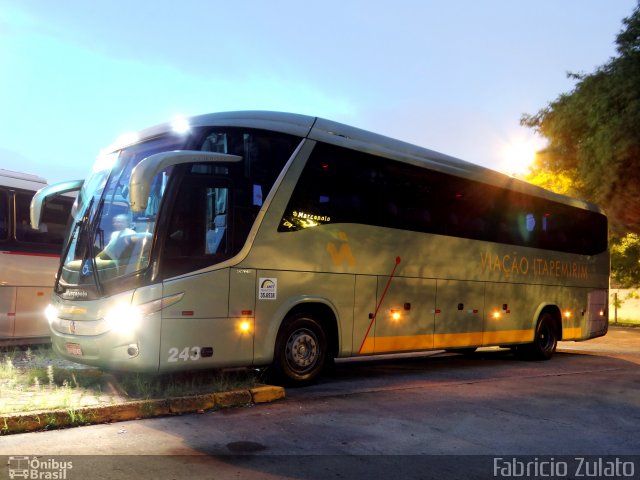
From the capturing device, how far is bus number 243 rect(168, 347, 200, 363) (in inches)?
Answer: 280

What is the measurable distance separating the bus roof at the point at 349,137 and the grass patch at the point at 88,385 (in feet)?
10.9

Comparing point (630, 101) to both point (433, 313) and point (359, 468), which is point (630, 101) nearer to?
point (433, 313)

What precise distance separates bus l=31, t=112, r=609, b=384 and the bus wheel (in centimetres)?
2

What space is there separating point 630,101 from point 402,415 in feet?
49.9

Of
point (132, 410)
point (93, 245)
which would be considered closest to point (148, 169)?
point (93, 245)

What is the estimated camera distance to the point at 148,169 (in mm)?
6527

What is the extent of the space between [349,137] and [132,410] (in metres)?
5.09

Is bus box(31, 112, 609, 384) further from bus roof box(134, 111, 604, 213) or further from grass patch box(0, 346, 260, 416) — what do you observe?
grass patch box(0, 346, 260, 416)

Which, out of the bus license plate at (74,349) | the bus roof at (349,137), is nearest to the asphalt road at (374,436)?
the bus license plate at (74,349)

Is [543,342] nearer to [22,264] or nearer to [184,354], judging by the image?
[184,354]

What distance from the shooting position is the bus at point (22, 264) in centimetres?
1148

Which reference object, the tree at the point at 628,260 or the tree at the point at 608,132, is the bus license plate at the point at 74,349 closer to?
the tree at the point at 608,132

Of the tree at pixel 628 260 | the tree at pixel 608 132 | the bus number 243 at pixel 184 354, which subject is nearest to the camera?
the bus number 243 at pixel 184 354

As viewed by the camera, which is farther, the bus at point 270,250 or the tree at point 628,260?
the tree at point 628,260
